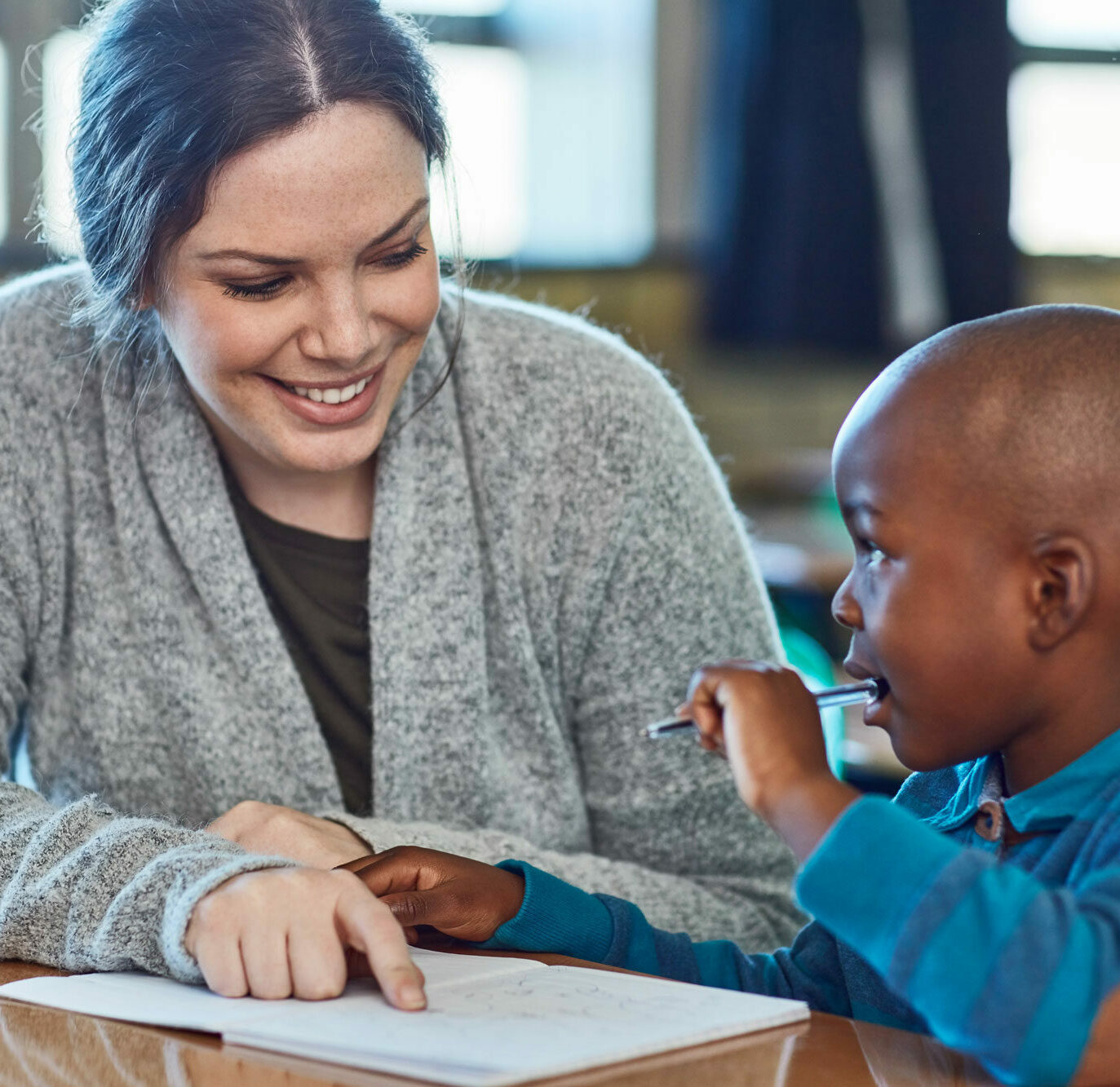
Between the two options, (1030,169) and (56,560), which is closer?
(56,560)

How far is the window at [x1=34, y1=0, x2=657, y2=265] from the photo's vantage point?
4023mm

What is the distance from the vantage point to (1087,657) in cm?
84

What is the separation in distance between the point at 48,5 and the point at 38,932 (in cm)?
307

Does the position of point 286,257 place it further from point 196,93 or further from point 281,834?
point 281,834

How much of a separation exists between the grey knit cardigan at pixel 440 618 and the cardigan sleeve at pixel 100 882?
216mm

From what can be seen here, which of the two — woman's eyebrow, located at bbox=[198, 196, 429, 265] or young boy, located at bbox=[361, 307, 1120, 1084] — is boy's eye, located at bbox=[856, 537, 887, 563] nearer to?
young boy, located at bbox=[361, 307, 1120, 1084]

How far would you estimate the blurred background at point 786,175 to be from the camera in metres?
4.03

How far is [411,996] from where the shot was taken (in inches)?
32.0

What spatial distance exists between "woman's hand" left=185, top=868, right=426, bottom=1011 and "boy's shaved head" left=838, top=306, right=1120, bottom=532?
40 centimetres

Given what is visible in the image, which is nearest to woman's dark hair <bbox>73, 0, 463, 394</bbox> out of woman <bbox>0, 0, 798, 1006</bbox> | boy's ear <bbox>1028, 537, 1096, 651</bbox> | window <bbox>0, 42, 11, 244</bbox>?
woman <bbox>0, 0, 798, 1006</bbox>

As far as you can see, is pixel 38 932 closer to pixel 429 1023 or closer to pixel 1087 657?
pixel 429 1023

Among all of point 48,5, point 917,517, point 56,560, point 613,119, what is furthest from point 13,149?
point 917,517

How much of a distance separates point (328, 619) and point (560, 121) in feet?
9.87

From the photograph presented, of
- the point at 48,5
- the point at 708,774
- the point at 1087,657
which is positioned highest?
the point at 48,5
